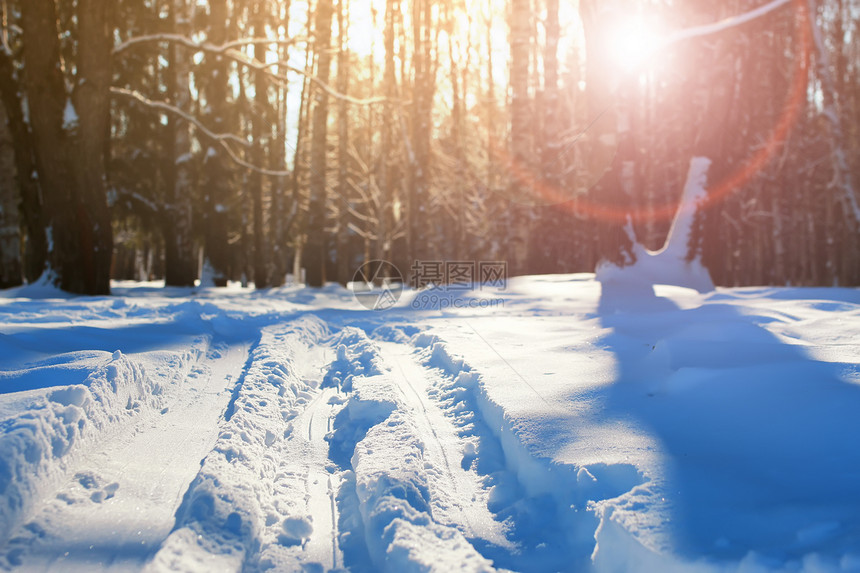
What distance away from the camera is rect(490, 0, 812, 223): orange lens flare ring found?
7.88m

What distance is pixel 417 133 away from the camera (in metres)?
13.7

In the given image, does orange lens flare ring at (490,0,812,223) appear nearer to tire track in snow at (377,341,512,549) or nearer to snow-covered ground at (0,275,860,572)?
snow-covered ground at (0,275,860,572)

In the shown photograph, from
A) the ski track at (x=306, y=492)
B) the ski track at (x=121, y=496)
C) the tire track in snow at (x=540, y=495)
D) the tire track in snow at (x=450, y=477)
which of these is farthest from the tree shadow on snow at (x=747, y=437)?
the ski track at (x=121, y=496)

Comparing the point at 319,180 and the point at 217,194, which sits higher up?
the point at 319,180

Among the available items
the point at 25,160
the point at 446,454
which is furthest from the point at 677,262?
the point at 25,160

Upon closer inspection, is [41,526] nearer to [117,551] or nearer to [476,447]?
[117,551]

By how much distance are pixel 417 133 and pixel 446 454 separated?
468 inches

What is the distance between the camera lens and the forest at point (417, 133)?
8102 mm

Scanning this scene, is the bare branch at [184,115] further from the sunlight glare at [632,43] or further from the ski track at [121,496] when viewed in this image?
the ski track at [121,496]

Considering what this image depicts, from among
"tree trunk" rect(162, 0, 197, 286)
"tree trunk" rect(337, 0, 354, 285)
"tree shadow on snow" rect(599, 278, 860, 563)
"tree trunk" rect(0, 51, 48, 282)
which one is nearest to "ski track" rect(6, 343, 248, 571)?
"tree shadow on snow" rect(599, 278, 860, 563)

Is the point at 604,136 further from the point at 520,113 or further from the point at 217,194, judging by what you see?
the point at 217,194

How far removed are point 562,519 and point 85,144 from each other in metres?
8.78

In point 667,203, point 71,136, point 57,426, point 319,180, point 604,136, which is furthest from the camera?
point 667,203

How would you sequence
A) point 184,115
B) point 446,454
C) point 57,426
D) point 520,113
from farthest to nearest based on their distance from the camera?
1. point 520,113
2. point 184,115
3. point 446,454
4. point 57,426
